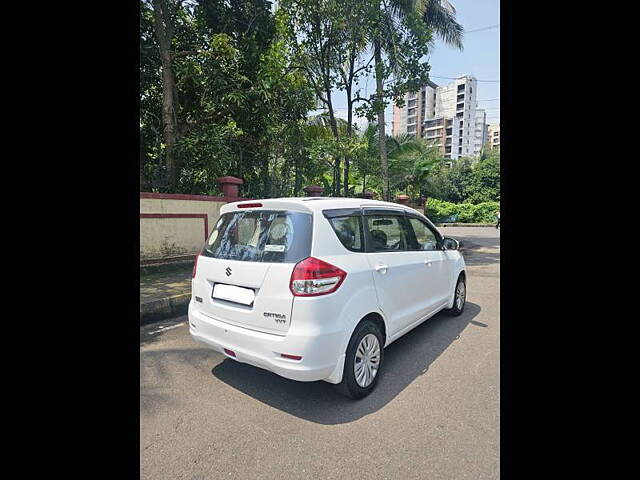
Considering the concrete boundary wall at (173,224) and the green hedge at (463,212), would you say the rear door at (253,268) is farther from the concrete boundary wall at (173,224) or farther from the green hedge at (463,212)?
the green hedge at (463,212)

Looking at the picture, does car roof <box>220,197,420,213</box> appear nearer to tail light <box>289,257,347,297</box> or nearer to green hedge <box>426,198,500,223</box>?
tail light <box>289,257,347,297</box>

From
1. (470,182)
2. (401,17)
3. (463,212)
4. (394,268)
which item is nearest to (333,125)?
(401,17)

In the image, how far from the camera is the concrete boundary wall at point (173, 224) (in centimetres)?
696

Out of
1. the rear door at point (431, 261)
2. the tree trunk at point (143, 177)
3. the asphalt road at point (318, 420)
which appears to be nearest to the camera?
the asphalt road at point (318, 420)

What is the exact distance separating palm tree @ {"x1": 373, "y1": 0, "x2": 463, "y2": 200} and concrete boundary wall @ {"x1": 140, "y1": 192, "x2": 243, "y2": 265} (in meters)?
5.93

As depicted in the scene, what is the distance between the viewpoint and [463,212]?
30781mm

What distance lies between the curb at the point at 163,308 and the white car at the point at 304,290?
2114mm

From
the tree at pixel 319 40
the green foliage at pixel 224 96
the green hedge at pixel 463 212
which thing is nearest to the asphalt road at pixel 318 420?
the green foliage at pixel 224 96

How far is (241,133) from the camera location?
9227mm

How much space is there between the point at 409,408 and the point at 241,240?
1.79 m

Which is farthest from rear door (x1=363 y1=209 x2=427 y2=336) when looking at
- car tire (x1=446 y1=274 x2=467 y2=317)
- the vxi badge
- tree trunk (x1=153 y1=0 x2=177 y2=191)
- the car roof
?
tree trunk (x1=153 y1=0 x2=177 y2=191)

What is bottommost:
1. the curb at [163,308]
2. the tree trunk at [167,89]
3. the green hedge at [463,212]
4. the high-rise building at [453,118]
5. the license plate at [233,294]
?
the curb at [163,308]

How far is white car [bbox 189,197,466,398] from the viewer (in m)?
2.38
